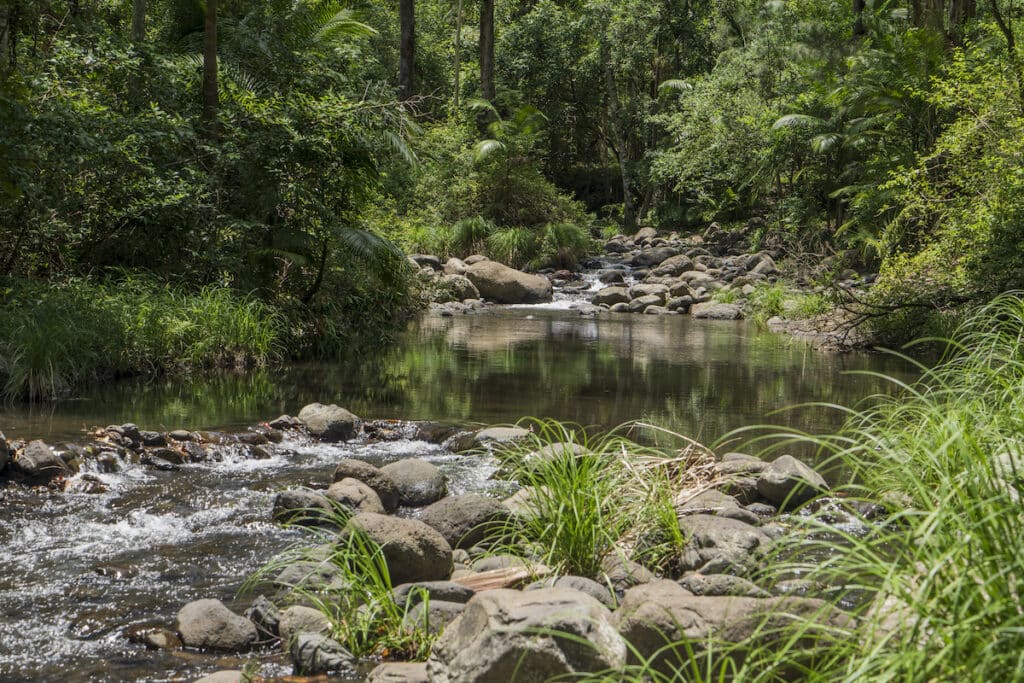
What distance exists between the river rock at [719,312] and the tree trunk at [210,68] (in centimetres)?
1253

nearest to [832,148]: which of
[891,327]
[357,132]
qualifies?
[891,327]

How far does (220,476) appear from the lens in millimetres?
7910

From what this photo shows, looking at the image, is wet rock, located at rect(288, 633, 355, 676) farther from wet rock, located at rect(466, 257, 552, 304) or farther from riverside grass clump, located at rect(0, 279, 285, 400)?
wet rock, located at rect(466, 257, 552, 304)

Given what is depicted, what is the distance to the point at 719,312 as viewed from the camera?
2291cm

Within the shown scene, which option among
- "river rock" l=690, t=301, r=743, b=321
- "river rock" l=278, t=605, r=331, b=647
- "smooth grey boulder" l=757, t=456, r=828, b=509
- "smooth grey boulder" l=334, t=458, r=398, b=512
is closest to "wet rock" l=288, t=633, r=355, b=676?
"river rock" l=278, t=605, r=331, b=647

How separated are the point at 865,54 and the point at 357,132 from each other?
12486mm

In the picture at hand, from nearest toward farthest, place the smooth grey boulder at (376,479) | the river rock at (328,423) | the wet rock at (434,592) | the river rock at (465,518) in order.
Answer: the wet rock at (434,592) → the river rock at (465,518) → the smooth grey boulder at (376,479) → the river rock at (328,423)

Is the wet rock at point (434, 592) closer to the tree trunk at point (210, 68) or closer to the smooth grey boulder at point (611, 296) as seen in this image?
the tree trunk at point (210, 68)

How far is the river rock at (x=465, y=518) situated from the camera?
6.20 meters

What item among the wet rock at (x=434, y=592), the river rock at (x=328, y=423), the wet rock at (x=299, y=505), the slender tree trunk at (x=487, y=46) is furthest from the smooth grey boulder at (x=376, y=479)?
the slender tree trunk at (x=487, y=46)

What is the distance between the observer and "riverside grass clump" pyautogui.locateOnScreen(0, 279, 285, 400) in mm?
10406

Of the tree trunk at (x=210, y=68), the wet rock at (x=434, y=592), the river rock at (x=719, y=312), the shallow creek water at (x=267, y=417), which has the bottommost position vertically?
the shallow creek water at (x=267, y=417)

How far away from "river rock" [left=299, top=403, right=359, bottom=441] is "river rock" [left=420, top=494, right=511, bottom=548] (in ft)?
10.7

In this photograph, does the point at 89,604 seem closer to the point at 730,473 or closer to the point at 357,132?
the point at 730,473
